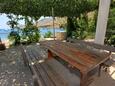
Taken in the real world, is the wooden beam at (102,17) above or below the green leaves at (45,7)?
below

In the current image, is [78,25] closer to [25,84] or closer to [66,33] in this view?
[66,33]

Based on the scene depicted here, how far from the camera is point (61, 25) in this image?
47.0ft

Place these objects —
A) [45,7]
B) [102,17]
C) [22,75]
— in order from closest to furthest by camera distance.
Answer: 1. [22,75]
2. [102,17]
3. [45,7]

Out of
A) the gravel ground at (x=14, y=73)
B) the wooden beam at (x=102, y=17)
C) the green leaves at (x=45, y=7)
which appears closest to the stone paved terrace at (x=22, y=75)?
the gravel ground at (x=14, y=73)

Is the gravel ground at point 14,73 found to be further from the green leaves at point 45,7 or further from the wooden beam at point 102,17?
the green leaves at point 45,7

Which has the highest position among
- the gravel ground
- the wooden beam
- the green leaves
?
the green leaves

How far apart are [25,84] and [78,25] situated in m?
8.45

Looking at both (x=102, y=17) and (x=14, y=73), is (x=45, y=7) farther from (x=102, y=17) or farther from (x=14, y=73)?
(x=14, y=73)

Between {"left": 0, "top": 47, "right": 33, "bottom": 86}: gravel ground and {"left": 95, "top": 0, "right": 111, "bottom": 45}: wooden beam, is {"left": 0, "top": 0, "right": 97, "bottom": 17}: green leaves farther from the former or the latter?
{"left": 95, "top": 0, "right": 111, "bottom": 45}: wooden beam

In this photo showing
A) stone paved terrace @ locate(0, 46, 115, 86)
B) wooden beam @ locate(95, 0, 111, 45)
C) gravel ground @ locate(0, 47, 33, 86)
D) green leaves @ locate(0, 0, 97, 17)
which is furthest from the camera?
green leaves @ locate(0, 0, 97, 17)

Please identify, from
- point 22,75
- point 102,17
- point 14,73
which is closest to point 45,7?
point 102,17

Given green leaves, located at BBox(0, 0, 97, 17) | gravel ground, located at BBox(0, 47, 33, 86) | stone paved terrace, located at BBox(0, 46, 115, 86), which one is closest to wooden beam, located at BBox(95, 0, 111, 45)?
stone paved terrace, located at BBox(0, 46, 115, 86)

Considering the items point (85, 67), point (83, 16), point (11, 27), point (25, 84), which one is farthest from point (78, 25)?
point (85, 67)

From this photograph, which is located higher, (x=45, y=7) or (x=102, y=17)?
(x=45, y=7)
